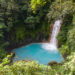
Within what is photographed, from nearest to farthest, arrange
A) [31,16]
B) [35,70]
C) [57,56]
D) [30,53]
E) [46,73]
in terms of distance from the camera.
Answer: [35,70], [46,73], [57,56], [30,53], [31,16]

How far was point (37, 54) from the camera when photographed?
8758 mm

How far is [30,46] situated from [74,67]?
27.2ft

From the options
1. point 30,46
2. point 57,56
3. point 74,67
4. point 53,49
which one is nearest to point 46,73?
point 74,67

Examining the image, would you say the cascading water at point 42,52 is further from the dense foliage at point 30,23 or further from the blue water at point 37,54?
the dense foliage at point 30,23

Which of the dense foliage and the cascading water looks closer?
the dense foliage

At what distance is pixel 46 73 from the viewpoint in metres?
2.83

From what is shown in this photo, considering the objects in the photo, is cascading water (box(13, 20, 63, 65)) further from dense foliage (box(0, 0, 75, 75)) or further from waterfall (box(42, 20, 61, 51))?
dense foliage (box(0, 0, 75, 75))

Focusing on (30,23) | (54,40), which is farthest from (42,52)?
(30,23)

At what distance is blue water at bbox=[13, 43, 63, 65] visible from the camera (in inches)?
315

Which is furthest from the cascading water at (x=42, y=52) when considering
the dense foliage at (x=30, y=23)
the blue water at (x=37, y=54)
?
the dense foliage at (x=30, y=23)

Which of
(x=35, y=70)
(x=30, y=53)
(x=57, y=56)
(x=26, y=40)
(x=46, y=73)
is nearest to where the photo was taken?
(x=35, y=70)

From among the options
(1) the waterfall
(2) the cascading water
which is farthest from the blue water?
(1) the waterfall

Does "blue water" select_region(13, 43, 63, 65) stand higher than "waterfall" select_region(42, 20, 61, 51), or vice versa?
"waterfall" select_region(42, 20, 61, 51)

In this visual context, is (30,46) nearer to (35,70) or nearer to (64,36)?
(64,36)
